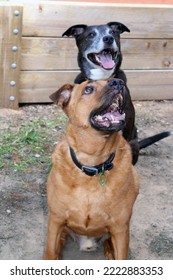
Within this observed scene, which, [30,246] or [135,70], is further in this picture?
[135,70]

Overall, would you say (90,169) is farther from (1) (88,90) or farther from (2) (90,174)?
(1) (88,90)

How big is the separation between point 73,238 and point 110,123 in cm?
112

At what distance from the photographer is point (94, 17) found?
5.86m

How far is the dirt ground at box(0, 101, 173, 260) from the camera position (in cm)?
398

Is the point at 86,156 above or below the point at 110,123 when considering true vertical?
below

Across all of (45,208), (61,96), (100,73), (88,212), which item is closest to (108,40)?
(100,73)

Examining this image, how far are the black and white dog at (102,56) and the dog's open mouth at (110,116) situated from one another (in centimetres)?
165

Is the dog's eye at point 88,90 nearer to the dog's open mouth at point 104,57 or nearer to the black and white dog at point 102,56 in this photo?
the black and white dog at point 102,56

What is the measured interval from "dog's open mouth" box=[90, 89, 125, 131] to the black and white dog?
165cm

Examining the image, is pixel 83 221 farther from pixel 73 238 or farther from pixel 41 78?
pixel 41 78

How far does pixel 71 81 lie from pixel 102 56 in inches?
40.9

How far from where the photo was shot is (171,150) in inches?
221

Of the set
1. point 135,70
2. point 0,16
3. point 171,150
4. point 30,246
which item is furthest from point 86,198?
point 135,70

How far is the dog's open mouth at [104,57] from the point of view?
198 inches
